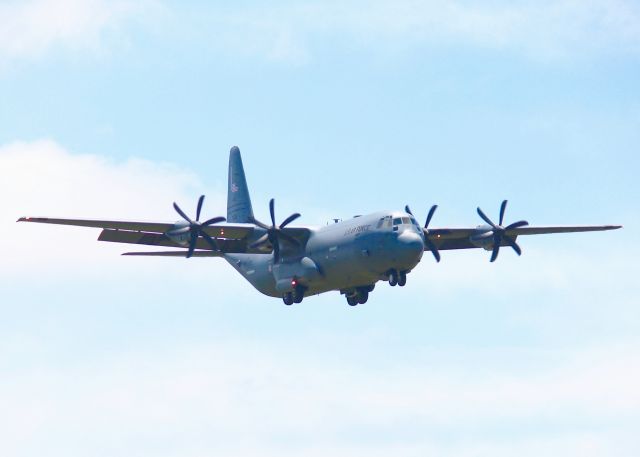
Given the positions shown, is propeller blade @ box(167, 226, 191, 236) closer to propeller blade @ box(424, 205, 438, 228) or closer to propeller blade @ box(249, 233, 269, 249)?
propeller blade @ box(249, 233, 269, 249)

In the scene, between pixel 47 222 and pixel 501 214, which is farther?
pixel 501 214

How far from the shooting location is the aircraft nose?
5056cm

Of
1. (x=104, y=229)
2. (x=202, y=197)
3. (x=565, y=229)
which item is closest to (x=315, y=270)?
(x=202, y=197)

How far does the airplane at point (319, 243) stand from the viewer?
5125 centimetres

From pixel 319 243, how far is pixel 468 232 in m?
7.82

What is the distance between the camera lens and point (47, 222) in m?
50.6

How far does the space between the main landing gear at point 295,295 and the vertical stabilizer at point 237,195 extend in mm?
8253

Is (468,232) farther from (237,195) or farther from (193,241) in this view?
(193,241)

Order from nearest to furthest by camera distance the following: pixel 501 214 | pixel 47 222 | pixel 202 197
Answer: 1. pixel 47 222
2. pixel 202 197
3. pixel 501 214

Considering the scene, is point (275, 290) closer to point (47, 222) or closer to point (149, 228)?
point (149, 228)

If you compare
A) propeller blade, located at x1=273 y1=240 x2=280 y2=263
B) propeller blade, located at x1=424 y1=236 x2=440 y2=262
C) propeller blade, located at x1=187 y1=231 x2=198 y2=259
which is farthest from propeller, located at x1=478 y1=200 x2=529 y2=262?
propeller blade, located at x1=187 y1=231 x2=198 y2=259

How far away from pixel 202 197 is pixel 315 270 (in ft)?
19.0

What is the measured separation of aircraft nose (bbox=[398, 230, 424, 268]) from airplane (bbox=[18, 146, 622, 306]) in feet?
0.13

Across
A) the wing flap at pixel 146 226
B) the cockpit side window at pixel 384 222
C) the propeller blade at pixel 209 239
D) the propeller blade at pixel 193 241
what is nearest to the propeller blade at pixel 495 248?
the cockpit side window at pixel 384 222
